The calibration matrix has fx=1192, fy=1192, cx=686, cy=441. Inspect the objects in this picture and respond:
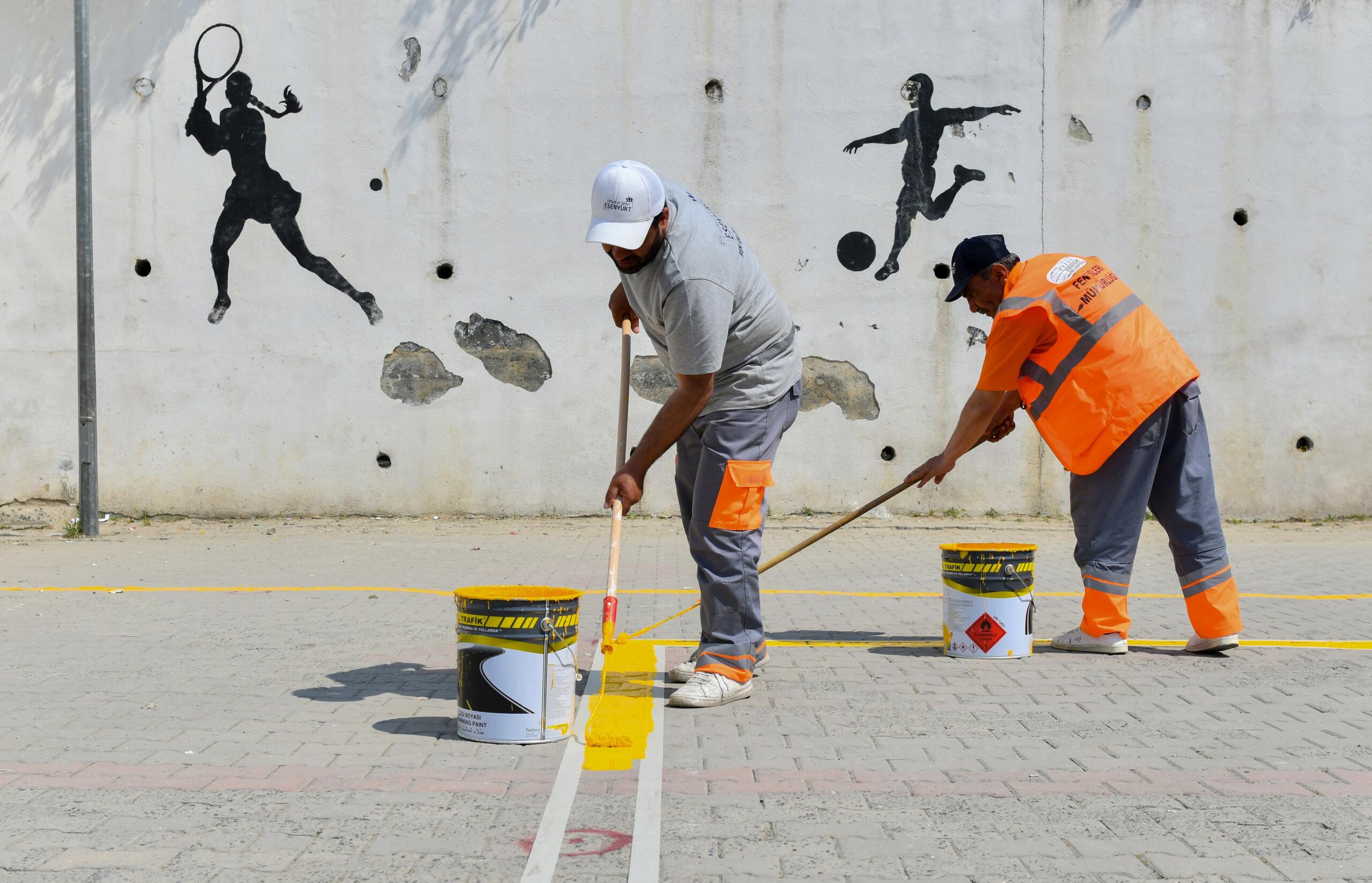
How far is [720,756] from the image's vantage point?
3682 mm

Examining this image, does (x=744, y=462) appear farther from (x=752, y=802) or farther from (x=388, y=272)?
(x=388, y=272)

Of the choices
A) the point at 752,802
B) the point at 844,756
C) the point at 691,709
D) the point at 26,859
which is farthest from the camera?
the point at 691,709

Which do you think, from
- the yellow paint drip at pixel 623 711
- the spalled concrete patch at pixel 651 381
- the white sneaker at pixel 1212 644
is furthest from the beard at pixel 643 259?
the spalled concrete patch at pixel 651 381

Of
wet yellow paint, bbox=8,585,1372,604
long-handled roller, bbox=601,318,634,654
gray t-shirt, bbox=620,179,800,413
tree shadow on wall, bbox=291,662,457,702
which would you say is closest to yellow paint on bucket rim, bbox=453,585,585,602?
long-handled roller, bbox=601,318,634,654

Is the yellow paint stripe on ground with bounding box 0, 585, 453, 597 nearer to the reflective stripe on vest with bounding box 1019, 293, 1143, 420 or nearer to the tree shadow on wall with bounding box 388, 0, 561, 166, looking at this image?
the reflective stripe on vest with bounding box 1019, 293, 1143, 420

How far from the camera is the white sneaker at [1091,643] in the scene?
5.28m

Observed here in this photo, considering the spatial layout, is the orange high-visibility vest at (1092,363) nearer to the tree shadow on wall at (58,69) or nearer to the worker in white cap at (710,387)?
the worker in white cap at (710,387)

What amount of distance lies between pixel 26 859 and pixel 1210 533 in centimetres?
457

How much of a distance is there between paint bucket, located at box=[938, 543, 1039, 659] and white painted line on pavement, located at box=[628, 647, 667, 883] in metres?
1.59

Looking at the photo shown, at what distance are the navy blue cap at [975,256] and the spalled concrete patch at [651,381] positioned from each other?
5981 mm

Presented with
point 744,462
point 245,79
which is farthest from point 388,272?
point 744,462

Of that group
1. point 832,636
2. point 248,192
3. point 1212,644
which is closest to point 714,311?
point 832,636

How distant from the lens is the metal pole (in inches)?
387

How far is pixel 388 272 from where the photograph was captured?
11.2m
